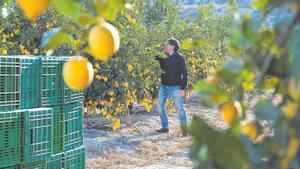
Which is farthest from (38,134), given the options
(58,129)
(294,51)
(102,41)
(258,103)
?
(294,51)

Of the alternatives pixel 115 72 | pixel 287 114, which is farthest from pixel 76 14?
pixel 115 72

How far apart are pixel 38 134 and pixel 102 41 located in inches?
139

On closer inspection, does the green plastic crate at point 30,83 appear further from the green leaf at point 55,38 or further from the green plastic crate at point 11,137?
the green leaf at point 55,38

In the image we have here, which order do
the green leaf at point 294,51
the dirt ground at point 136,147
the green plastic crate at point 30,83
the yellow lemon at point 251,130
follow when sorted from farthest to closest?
the dirt ground at point 136,147, the green plastic crate at point 30,83, the yellow lemon at point 251,130, the green leaf at point 294,51

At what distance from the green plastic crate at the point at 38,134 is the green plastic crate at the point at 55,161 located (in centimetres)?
7

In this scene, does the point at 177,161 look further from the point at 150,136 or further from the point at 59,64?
the point at 59,64

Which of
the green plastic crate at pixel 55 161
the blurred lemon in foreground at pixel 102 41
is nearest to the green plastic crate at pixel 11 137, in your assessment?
the green plastic crate at pixel 55 161

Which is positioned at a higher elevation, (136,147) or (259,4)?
(259,4)

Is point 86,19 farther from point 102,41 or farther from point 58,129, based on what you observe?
point 58,129

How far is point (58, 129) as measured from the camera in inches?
181

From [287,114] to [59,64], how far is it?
4.07 metres

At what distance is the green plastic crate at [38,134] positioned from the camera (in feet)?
13.6

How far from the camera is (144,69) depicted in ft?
28.6

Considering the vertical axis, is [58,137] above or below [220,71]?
below
